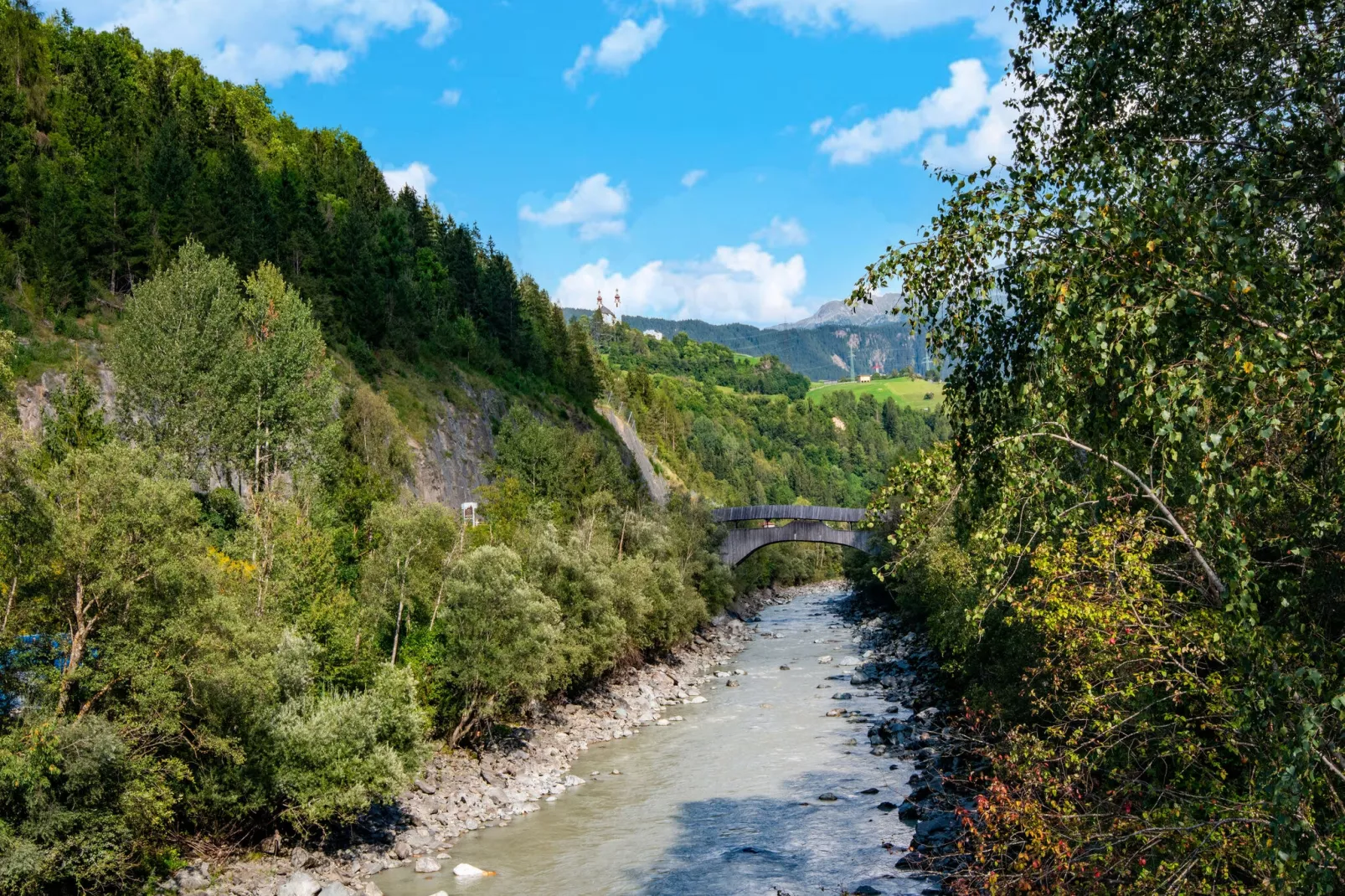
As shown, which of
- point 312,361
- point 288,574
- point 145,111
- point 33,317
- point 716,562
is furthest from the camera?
point 145,111

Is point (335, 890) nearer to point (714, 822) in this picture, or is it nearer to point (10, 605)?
point (10, 605)

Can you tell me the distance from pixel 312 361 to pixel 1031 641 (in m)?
37.4


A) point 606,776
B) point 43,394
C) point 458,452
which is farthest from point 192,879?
point 458,452

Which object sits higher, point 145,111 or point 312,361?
point 145,111

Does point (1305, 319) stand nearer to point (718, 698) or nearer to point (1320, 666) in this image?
point (1320, 666)

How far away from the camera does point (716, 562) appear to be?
7031cm

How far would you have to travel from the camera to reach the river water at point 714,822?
20750 millimetres

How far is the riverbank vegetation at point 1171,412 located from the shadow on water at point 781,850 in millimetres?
10748

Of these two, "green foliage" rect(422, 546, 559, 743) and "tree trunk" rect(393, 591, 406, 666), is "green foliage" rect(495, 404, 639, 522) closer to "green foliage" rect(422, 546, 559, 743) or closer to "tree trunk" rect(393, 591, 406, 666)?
"tree trunk" rect(393, 591, 406, 666)

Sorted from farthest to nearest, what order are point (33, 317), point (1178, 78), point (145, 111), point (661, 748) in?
point (145, 111) → point (33, 317) → point (661, 748) → point (1178, 78)

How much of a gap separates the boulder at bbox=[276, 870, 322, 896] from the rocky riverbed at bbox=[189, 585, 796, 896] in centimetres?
2

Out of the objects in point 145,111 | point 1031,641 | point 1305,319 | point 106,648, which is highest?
point 145,111

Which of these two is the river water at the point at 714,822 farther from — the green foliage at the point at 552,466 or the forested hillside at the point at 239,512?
the green foliage at the point at 552,466

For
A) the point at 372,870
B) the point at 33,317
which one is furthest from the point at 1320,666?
the point at 33,317
